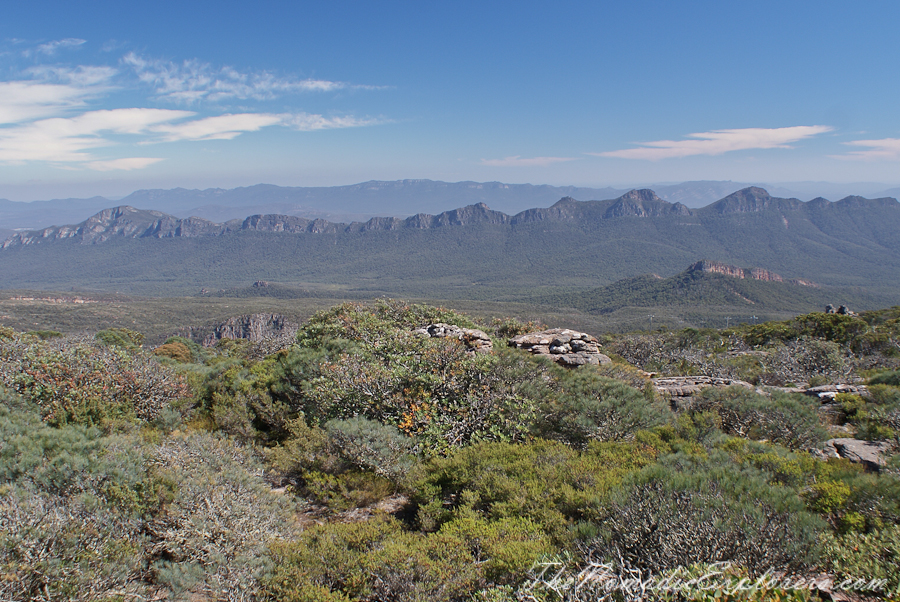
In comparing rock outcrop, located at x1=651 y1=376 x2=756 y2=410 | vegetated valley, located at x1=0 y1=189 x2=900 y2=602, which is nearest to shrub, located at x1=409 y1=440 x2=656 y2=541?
vegetated valley, located at x1=0 y1=189 x2=900 y2=602

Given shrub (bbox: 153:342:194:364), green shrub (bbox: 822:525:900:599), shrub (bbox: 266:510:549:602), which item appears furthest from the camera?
shrub (bbox: 153:342:194:364)

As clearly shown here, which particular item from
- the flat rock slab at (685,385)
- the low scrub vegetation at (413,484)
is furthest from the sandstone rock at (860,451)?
the flat rock slab at (685,385)

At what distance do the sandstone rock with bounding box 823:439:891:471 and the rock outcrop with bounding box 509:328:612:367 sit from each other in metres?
6.46

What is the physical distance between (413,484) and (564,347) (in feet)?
34.4

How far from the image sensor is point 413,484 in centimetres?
743

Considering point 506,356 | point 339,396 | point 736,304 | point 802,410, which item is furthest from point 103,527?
point 736,304

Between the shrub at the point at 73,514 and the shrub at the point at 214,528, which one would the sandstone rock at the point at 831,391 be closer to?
the shrub at the point at 214,528

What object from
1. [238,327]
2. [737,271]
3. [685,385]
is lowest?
[238,327]

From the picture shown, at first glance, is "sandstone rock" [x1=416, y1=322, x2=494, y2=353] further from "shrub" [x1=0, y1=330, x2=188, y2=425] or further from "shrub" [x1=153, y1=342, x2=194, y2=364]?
"shrub" [x1=153, y1=342, x2=194, y2=364]

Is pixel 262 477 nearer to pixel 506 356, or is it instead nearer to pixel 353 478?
pixel 353 478

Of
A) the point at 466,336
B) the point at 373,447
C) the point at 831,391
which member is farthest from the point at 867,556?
the point at 831,391

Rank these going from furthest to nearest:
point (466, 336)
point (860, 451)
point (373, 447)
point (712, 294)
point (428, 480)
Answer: point (712, 294) < point (466, 336) < point (860, 451) < point (373, 447) < point (428, 480)

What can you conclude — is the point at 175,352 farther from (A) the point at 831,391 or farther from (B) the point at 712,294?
(B) the point at 712,294

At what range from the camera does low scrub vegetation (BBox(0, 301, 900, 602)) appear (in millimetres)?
4746
